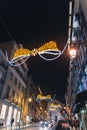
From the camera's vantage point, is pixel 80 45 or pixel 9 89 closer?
pixel 80 45

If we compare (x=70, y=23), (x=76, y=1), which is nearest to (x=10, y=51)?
(x=70, y=23)

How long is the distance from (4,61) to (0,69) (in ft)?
8.44

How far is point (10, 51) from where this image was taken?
A: 3831 cm

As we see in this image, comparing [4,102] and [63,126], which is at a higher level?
[4,102]

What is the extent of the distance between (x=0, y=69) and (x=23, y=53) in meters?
20.0

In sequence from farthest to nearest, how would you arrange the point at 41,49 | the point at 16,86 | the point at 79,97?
1. the point at 16,86
2. the point at 41,49
3. the point at 79,97

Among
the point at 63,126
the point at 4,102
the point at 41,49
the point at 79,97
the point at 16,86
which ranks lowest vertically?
the point at 63,126

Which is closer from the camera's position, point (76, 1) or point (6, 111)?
point (76, 1)

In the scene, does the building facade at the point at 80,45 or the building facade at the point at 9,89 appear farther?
the building facade at the point at 9,89

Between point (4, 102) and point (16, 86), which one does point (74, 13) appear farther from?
point (16, 86)

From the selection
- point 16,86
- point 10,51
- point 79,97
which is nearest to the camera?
point 79,97

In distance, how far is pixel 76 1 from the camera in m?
19.9

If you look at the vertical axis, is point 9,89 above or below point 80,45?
below

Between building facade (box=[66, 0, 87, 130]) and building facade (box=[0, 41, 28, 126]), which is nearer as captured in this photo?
building facade (box=[66, 0, 87, 130])
